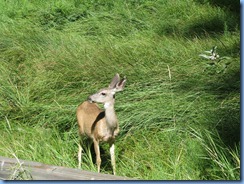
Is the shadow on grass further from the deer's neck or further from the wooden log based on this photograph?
the wooden log

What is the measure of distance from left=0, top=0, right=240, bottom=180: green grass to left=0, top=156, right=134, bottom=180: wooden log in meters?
0.79

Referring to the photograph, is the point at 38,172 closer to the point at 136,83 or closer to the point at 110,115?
the point at 110,115

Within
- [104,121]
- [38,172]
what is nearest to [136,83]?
[104,121]

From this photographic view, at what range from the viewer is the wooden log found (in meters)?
3.39

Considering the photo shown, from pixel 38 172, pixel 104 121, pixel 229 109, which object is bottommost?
pixel 229 109

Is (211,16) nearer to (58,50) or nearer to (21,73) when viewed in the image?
(58,50)

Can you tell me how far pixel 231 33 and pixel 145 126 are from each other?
2.90 metres

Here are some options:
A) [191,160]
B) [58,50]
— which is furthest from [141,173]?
[58,50]

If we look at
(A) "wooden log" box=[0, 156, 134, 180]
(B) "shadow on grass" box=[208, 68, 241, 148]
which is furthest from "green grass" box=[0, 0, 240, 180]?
(A) "wooden log" box=[0, 156, 134, 180]

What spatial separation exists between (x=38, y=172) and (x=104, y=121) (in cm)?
119

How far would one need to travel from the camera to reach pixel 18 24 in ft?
26.4

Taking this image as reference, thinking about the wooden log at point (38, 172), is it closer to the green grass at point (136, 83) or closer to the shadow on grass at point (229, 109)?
the green grass at point (136, 83)

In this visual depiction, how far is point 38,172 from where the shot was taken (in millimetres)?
3549

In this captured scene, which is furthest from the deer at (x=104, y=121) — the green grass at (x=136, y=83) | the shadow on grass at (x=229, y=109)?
the shadow on grass at (x=229, y=109)
